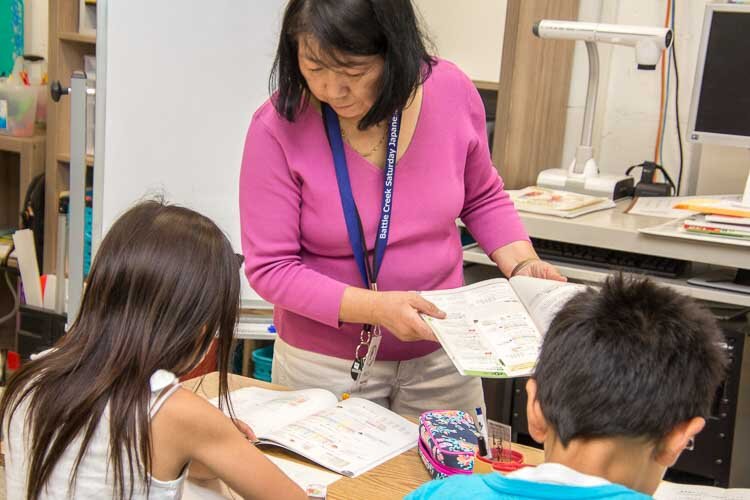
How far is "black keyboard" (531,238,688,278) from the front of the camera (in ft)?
7.61

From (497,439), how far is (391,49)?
0.64m

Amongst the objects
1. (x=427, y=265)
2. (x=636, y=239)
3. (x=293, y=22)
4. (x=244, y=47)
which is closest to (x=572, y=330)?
(x=427, y=265)

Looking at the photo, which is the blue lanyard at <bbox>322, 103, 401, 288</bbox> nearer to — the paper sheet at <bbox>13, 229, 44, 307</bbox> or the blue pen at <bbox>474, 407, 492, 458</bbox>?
the blue pen at <bbox>474, 407, 492, 458</bbox>

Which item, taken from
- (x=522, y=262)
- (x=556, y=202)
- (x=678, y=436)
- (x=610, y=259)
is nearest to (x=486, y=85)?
(x=556, y=202)

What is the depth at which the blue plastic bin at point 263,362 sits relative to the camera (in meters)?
2.84

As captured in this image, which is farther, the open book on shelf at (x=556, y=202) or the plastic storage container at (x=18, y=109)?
the plastic storage container at (x=18, y=109)

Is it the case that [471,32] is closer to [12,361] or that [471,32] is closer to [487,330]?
[487,330]

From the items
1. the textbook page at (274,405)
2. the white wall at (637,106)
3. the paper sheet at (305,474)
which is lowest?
the paper sheet at (305,474)

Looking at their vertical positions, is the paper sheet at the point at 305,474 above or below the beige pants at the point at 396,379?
below

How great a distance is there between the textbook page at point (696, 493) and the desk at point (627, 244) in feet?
2.70

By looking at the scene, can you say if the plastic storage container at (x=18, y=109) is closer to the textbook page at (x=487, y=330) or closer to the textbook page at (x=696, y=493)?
the textbook page at (x=487, y=330)

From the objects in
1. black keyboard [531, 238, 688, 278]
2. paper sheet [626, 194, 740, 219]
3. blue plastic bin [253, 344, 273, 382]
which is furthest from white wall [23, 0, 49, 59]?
paper sheet [626, 194, 740, 219]

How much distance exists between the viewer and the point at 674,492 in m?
1.36

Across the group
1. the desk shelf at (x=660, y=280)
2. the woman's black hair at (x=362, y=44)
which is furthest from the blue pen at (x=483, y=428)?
the desk shelf at (x=660, y=280)
